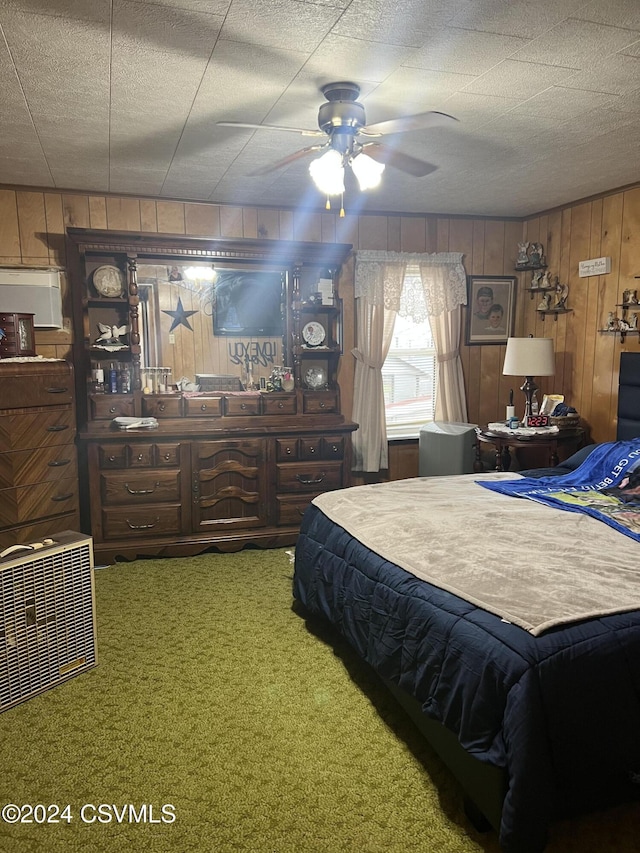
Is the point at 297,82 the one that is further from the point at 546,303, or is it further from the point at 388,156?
the point at 546,303

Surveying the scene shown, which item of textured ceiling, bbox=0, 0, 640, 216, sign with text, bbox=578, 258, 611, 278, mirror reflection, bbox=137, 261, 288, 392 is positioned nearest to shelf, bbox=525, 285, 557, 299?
sign with text, bbox=578, 258, 611, 278

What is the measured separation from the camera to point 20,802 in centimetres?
194

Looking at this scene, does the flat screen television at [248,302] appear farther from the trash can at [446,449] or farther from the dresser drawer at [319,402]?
the trash can at [446,449]

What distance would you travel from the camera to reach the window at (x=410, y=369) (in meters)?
5.02

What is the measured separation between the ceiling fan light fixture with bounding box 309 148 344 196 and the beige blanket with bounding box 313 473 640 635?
1459mm

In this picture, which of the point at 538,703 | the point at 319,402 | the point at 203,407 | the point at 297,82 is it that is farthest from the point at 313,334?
the point at 538,703

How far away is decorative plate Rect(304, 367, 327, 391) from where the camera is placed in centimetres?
470

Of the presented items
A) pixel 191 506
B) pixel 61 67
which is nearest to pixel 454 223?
pixel 191 506

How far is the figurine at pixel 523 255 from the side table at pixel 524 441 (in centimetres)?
146

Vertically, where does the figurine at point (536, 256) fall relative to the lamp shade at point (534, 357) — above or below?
above

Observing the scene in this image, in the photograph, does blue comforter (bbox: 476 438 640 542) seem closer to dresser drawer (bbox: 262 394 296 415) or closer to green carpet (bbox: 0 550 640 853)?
green carpet (bbox: 0 550 640 853)

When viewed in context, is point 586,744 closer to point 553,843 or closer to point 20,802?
point 553,843

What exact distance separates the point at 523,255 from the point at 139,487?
3539 mm

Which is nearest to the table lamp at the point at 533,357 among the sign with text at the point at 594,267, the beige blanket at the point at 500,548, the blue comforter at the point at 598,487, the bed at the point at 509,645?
the sign with text at the point at 594,267
